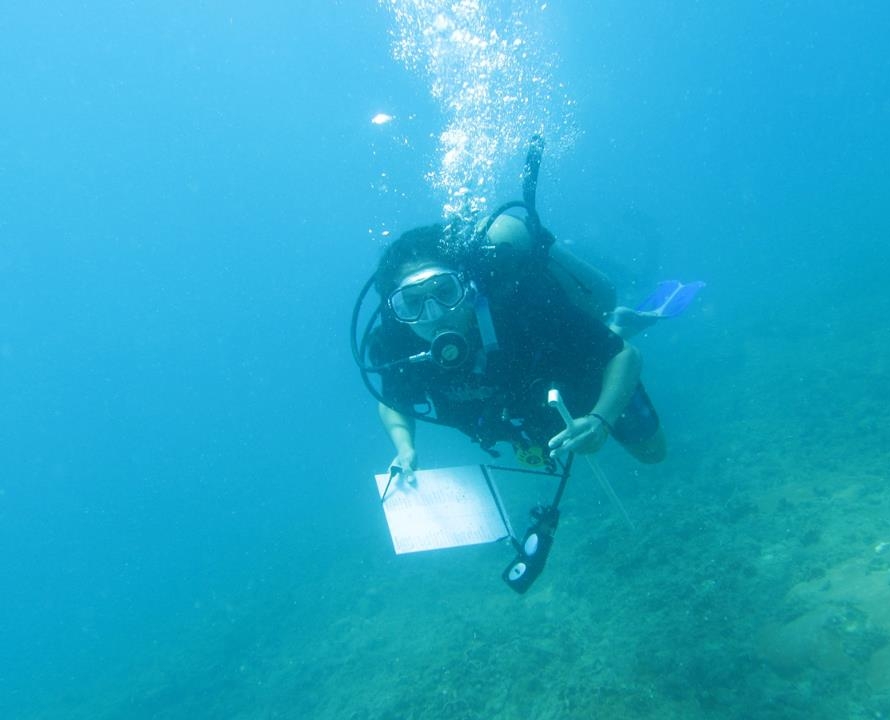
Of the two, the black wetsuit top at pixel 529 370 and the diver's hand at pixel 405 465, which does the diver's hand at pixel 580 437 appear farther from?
the diver's hand at pixel 405 465

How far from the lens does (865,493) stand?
6.61 meters

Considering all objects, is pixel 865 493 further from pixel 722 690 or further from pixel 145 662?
pixel 145 662

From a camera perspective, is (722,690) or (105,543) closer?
(722,690)

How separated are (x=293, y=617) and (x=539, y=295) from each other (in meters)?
13.8

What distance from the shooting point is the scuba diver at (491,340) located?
139 inches

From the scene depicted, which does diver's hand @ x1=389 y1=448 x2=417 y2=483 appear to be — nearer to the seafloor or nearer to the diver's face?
the diver's face

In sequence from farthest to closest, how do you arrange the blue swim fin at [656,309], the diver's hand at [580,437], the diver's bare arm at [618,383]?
the blue swim fin at [656,309]
the diver's bare arm at [618,383]
the diver's hand at [580,437]

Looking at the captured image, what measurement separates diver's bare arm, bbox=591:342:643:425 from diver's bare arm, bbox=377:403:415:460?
1.44 m

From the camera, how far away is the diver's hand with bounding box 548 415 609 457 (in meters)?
2.82

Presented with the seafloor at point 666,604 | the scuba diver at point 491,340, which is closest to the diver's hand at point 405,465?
the scuba diver at point 491,340

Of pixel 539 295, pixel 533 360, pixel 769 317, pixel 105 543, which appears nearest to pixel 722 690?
pixel 533 360

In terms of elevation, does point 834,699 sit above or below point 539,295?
below

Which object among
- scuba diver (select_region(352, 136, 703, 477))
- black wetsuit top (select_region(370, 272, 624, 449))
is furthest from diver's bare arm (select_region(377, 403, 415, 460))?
black wetsuit top (select_region(370, 272, 624, 449))

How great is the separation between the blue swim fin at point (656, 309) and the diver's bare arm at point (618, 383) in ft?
9.38
